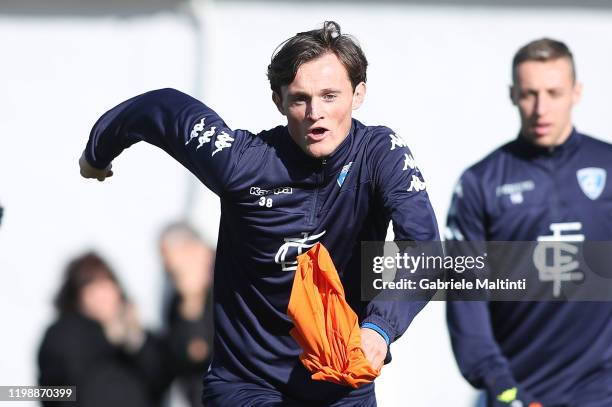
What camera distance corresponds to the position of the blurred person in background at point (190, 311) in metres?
6.02

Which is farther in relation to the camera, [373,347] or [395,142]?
[395,142]

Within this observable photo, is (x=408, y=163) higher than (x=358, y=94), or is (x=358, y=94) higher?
(x=358, y=94)

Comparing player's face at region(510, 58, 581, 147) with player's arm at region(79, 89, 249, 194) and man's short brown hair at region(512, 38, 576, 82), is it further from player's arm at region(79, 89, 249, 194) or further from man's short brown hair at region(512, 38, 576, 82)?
player's arm at region(79, 89, 249, 194)

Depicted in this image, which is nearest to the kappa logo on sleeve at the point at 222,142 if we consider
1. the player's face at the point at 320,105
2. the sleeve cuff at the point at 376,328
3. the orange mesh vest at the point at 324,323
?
the player's face at the point at 320,105

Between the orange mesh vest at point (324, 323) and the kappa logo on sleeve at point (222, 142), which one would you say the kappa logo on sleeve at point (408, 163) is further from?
the kappa logo on sleeve at point (222, 142)

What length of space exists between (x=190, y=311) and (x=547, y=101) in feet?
5.98

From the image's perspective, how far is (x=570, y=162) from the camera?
592 cm

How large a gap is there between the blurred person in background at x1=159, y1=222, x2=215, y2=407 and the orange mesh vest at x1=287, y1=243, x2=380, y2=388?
2100mm

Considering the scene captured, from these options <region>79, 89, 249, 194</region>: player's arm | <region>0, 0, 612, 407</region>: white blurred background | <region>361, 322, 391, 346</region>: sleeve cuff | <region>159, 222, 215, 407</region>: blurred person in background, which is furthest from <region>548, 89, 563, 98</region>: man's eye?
<region>361, 322, 391, 346</region>: sleeve cuff

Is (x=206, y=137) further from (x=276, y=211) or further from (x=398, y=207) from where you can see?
(x=398, y=207)

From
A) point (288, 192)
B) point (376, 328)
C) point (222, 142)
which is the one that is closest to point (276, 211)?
point (288, 192)

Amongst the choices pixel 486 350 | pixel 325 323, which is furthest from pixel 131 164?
pixel 325 323

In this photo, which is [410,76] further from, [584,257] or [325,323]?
[325,323]

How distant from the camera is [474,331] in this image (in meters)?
5.88
